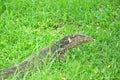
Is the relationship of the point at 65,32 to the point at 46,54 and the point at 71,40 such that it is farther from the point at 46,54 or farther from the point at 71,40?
the point at 46,54

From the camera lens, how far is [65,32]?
6.36 meters

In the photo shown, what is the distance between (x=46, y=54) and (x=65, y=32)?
5.23ft

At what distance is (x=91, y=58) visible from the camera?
17.5 ft

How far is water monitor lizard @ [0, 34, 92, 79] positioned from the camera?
4.64 m

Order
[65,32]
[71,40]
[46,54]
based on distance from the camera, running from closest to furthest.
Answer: [46,54] → [71,40] → [65,32]

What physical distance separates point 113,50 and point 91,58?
505 mm

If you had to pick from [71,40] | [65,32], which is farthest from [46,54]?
[65,32]

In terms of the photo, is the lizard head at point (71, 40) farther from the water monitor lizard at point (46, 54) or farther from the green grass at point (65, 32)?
the green grass at point (65, 32)

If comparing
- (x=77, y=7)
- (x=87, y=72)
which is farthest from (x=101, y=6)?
(x=87, y=72)

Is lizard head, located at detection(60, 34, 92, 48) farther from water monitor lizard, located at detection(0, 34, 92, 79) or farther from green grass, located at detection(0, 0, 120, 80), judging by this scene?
green grass, located at detection(0, 0, 120, 80)

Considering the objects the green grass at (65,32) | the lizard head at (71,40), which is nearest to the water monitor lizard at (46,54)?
the lizard head at (71,40)

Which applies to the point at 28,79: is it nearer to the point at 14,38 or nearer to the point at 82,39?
the point at 82,39

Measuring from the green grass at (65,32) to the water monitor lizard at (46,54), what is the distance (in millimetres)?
194

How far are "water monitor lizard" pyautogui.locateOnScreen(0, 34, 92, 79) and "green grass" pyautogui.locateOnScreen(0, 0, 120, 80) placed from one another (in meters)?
0.19
